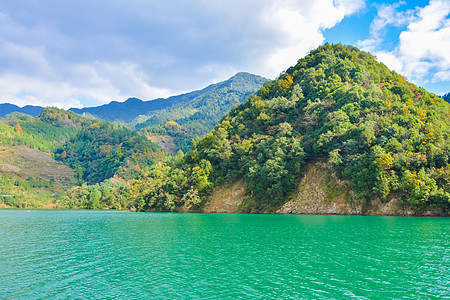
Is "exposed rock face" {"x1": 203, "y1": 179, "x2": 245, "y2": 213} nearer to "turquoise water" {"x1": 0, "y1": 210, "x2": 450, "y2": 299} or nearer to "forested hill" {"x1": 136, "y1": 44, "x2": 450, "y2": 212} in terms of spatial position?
"forested hill" {"x1": 136, "y1": 44, "x2": 450, "y2": 212}

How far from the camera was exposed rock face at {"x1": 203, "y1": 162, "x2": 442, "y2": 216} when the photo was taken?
70.8 meters

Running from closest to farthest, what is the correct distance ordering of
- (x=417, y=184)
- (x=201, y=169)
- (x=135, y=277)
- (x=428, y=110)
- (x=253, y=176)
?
(x=135, y=277) < (x=417, y=184) < (x=428, y=110) < (x=253, y=176) < (x=201, y=169)

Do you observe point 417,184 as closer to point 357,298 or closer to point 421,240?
point 421,240

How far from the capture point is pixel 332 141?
83.1 meters

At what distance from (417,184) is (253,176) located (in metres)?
43.2

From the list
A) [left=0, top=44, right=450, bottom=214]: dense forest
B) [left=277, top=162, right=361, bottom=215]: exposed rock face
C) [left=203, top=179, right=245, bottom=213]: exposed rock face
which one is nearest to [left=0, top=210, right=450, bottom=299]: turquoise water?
[left=0, top=44, right=450, bottom=214]: dense forest

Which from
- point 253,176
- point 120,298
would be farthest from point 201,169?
point 120,298

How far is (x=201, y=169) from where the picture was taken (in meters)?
107

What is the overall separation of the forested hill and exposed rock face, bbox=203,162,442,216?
59.3 inches

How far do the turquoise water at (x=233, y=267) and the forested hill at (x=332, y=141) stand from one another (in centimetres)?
3299

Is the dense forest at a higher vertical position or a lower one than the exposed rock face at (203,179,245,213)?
higher

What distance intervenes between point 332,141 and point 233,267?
66.0 m

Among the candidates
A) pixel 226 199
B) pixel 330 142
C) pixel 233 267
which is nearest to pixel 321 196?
pixel 330 142

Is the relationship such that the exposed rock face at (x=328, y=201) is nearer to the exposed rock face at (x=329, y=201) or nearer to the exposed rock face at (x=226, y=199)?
the exposed rock face at (x=329, y=201)
